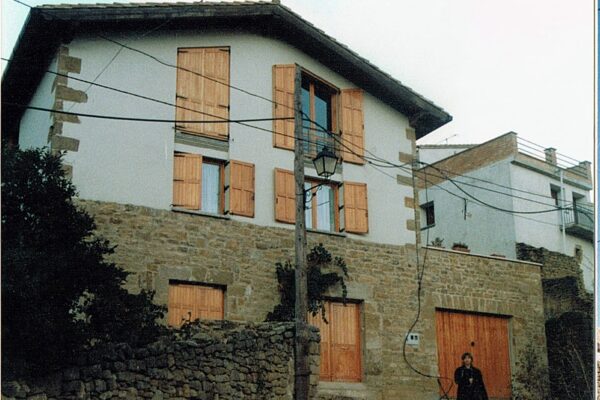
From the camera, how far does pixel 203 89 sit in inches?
446

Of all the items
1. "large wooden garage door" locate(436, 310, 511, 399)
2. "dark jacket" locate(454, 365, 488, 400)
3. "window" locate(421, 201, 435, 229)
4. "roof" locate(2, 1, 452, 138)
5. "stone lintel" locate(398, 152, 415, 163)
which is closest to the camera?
"roof" locate(2, 1, 452, 138)

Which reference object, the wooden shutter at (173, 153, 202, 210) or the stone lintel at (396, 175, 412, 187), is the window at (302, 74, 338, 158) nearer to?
the stone lintel at (396, 175, 412, 187)

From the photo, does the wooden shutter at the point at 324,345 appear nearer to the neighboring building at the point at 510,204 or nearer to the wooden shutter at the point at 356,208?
the wooden shutter at the point at 356,208

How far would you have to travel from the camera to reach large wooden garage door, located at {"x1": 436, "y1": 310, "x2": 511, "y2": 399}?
1316 centimetres

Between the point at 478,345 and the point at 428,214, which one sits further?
the point at 428,214

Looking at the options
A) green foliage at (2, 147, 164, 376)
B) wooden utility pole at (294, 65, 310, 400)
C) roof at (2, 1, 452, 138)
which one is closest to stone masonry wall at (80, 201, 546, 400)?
wooden utility pole at (294, 65, 310, 400)

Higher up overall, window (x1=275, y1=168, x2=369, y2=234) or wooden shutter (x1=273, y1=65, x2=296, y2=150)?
wooden shutter (x1=273, y1=65, x2=296, y2=150)

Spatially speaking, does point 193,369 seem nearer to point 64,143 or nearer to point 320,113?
point 64,143

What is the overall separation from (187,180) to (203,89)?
1.29 m

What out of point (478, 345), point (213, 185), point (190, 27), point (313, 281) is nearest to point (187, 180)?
point (213, 185)

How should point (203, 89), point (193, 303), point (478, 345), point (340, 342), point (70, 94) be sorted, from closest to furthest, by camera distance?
point (70, 94) < point (193, 303) < point (203, 89) < point (340, 342) < point (478, 345)

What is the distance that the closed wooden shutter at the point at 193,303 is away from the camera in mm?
10305

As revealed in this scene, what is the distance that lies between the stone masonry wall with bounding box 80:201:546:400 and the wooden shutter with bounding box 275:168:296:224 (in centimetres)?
22

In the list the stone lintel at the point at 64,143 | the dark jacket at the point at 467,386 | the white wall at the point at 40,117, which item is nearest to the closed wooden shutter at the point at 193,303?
the stone lintel at the point at 64,143
